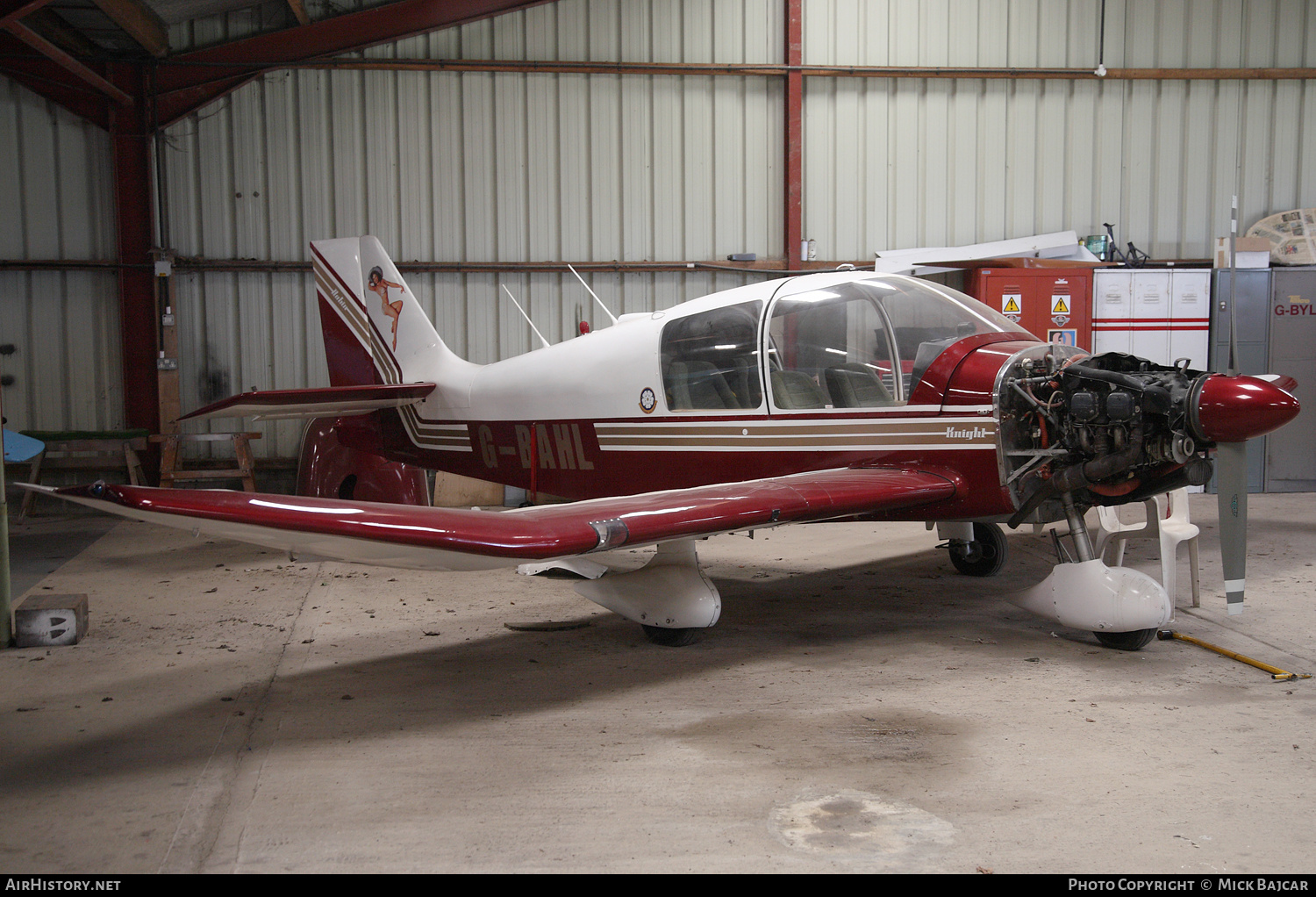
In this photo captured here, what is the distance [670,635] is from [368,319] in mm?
4068

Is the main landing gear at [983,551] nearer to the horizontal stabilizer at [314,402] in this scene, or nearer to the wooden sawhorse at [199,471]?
the horizontal stabilizer at [314,402]

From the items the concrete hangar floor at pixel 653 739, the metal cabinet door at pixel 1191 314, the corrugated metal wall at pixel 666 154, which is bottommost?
the concrete hangar floor at pixel 653 739

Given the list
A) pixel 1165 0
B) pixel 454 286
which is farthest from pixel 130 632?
pixel 1165 0

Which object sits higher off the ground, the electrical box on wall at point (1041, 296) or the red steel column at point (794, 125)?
the red steel column at point (794, 125)

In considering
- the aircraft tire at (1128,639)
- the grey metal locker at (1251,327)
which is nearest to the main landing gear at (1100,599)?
the aircraft tire at (1128,639)

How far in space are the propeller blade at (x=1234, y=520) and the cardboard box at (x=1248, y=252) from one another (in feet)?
24.3

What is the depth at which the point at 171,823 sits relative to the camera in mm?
2740

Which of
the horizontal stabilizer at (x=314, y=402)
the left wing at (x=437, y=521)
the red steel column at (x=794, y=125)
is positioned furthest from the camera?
the red steel column at (x=794, y=125)

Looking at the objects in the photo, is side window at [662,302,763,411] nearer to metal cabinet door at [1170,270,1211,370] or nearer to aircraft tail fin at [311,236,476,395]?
aircraft tail fin at [311,236,476,395]

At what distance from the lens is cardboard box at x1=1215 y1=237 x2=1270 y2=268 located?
399 inches

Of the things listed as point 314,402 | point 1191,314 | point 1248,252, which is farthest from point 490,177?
point 1248,252

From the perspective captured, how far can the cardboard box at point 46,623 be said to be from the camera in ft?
15.5

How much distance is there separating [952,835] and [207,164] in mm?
10227

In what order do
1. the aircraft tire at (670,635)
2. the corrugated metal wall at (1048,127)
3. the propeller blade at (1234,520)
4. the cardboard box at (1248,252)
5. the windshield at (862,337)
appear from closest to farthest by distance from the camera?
the propeller blade at (1234,520)
the aircraft tire at (670,635)
the windshield at (862,337)
the cardboard box at (1248,252)
the corrugated metal wall at (1048,127)
